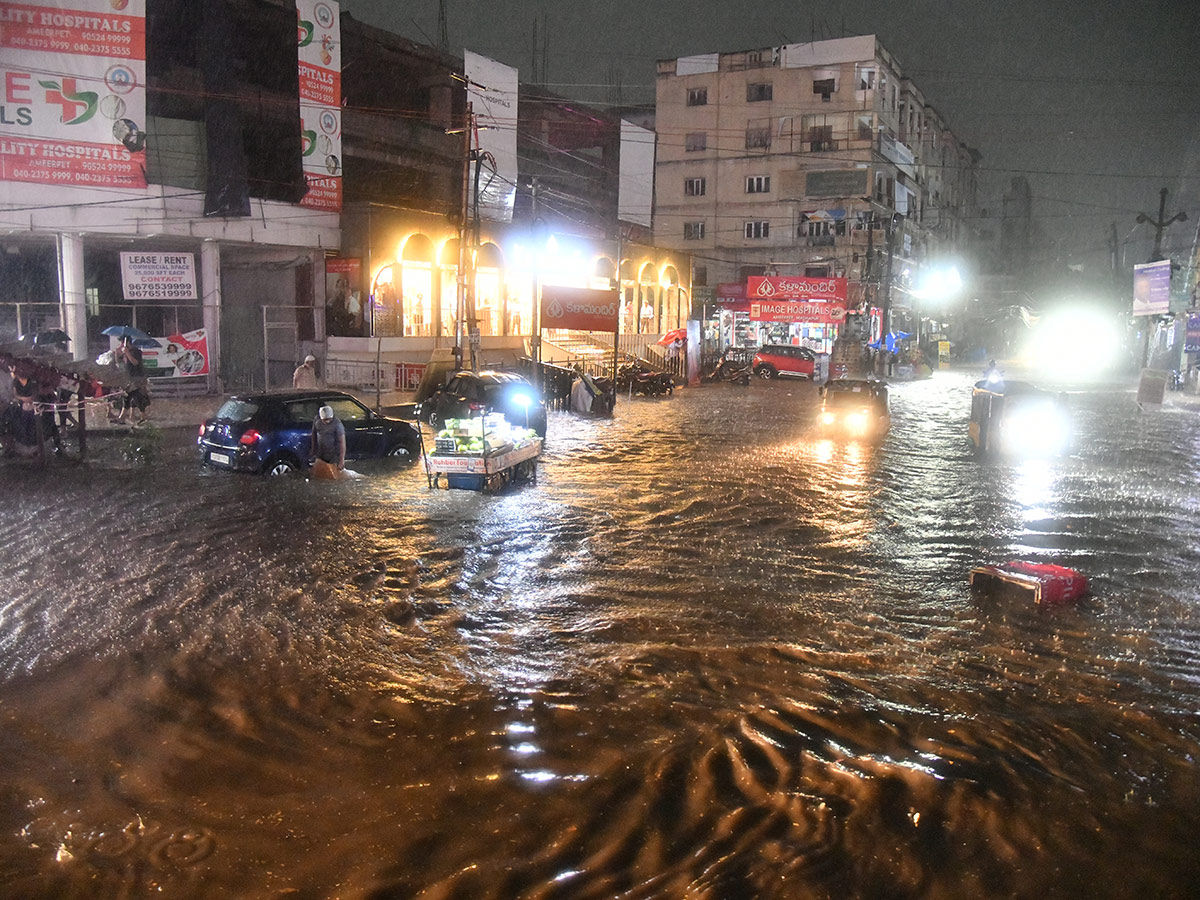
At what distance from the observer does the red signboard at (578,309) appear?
28734 mm

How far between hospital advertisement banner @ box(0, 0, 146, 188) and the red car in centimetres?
2661

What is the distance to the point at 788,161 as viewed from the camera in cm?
5775

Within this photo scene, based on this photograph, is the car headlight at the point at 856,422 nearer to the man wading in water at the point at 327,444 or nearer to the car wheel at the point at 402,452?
the car wheel at the point at 402,452

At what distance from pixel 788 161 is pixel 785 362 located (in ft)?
72.4

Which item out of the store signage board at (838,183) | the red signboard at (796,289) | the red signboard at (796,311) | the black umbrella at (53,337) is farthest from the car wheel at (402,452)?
the store signage board at (838,183)

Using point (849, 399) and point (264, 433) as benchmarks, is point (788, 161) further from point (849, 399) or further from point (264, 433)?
point (264, 433)

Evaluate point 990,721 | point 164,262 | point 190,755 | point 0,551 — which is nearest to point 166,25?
point 164,262

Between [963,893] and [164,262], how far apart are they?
25.5 metres

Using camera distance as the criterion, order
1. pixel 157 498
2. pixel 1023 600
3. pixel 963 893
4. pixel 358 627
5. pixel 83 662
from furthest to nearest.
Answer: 1. pixel 157 498
2. pixel 1023 600
3. pixel 358 627
4. pixel 83 662
5. pixel 963 893

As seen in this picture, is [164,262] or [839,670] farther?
[164,262]

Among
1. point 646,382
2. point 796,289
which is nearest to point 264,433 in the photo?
point 646,382

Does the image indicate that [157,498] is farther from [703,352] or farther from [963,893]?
[703,352]

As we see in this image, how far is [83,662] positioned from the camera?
6723 millimetres

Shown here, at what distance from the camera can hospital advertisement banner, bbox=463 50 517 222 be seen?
99.4 ft
